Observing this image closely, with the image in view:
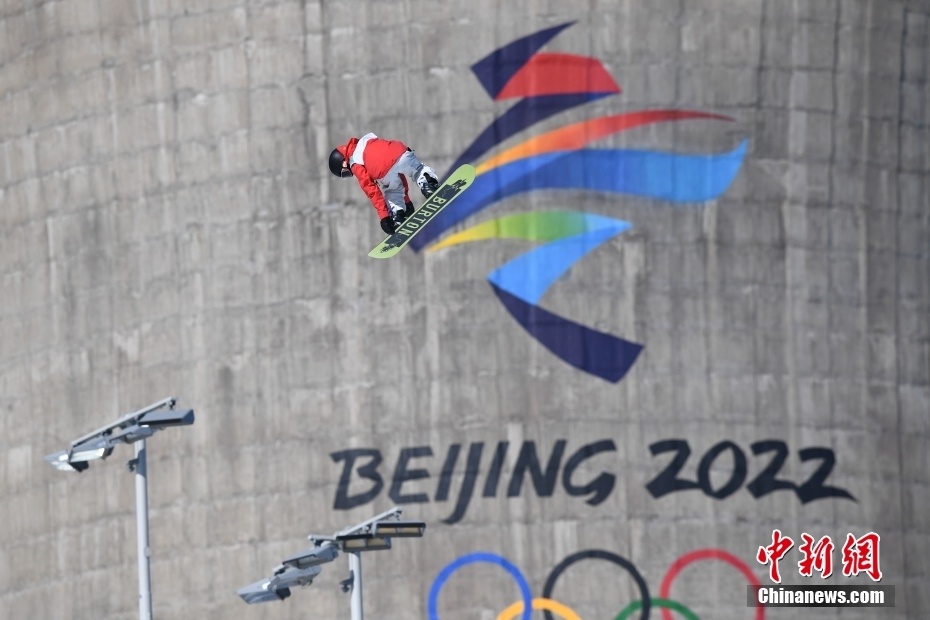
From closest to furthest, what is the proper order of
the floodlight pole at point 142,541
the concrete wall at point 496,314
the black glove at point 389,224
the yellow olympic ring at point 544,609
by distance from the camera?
the floodlight pole at point 142,541 → the black glove at point 389,224 → the yellow olympic ring at point 544,609 → the concrete wall at point 496,314

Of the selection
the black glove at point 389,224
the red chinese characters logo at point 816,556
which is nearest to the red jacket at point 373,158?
the black glove at point 389,224

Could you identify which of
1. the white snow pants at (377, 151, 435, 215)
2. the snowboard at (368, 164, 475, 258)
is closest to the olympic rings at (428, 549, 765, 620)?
the snowboard at (368, 164, 475, 258)

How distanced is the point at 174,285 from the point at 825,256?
14460 mm

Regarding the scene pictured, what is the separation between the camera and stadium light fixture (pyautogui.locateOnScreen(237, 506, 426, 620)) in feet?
117

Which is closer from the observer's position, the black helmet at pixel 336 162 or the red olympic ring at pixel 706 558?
the black helmet at pixel 336 162

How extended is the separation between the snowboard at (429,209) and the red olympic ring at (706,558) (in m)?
15.8

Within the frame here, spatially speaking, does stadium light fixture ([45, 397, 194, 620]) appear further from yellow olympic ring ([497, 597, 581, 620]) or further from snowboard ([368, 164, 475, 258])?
yellow olympic ring ([497, 597, 581, 620])

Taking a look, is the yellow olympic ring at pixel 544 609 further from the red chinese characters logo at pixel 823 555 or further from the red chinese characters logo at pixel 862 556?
the red chinese characters logo at pixel 862 556

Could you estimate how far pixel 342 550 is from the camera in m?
35.8

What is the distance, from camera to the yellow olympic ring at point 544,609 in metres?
53.6

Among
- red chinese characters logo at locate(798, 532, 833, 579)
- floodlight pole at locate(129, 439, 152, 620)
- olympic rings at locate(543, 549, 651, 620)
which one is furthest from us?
red chinese characters logo at locate(798, 532, 833, 579)

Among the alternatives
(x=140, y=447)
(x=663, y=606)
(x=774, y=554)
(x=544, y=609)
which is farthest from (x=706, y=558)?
(x=140, y=447)
